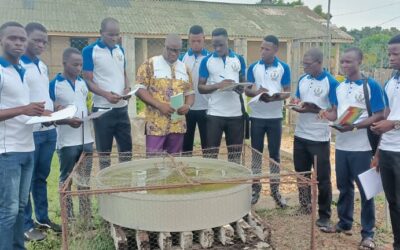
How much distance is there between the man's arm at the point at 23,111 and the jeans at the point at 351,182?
9.83ft

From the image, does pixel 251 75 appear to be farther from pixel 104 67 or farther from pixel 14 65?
pixel 14 65

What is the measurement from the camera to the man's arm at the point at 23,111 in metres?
3.29

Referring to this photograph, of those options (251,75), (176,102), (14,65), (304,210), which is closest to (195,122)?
(251,75)

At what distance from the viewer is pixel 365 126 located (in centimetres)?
414

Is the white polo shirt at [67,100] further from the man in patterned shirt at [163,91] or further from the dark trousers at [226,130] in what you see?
the dark trousers at [226,130]

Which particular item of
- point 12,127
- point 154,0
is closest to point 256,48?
point 154,0

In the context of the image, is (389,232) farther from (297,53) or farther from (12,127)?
(297,53)

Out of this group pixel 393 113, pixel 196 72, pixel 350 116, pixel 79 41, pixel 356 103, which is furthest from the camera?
pixel 79 41

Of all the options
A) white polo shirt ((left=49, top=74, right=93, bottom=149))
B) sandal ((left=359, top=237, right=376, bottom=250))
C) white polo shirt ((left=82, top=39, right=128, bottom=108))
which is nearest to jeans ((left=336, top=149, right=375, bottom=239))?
sandal ((left=359, top=237, right=376, bottom=250))

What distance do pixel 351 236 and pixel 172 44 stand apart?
2927 millimetres

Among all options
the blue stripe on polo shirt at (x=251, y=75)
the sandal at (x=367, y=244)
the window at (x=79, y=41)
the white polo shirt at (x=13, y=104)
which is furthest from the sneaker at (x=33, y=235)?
the window at (x=79, y=41)

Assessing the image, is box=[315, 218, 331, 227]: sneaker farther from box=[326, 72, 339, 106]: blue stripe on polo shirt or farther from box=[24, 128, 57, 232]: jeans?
box=[24, 128, 57, 232]: jeans

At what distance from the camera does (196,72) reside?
18.2 feet

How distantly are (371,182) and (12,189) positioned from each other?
327 centimetres
